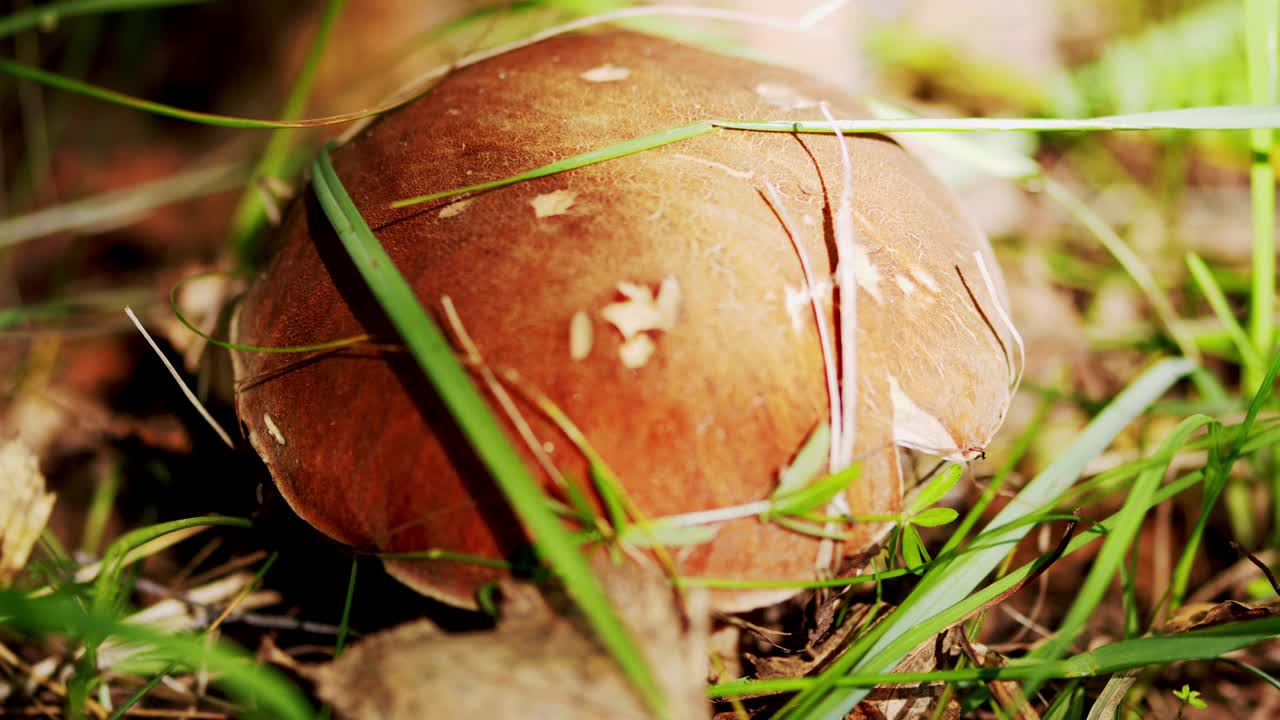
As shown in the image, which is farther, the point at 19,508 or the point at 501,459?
the point at 19,508

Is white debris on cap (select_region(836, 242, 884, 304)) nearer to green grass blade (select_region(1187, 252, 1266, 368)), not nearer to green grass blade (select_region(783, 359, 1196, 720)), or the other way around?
green grass blade (select_region(783, 359, 1196, 720))

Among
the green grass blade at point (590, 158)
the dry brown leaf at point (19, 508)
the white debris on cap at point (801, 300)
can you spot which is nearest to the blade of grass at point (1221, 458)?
the white debris on cap at point (801, 300)

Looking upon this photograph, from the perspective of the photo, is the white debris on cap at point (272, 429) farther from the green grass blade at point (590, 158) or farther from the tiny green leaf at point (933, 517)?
the tiny green leaf at point (933, 517)

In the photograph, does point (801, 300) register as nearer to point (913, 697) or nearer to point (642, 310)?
point (642, 310)

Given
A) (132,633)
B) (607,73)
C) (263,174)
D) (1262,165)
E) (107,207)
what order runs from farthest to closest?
(107,207) < (263,174) < (1262,165) < (607,73) < (132,633)

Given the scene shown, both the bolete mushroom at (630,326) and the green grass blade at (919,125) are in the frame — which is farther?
the green grass blade at (919,125)

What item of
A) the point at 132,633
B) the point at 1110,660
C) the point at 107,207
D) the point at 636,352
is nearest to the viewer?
the point at 132,633

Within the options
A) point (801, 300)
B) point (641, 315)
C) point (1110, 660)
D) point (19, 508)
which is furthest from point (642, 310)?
point (19, 508)
